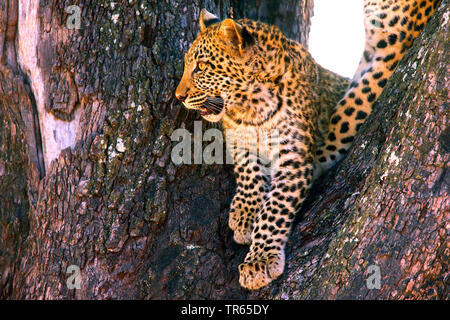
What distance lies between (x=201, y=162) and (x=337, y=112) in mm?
1400

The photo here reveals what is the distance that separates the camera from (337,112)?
17.3 feet

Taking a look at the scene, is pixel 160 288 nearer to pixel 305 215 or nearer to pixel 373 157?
pixel 305 215

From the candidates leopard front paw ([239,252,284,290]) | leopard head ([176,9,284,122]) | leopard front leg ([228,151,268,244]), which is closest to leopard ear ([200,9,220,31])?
leopard head ([176,9,284,122])

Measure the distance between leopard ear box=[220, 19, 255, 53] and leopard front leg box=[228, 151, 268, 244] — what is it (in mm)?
911

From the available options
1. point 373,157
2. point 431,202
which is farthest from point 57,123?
point 431,202

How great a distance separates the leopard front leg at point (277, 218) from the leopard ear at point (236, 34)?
0.92 meters

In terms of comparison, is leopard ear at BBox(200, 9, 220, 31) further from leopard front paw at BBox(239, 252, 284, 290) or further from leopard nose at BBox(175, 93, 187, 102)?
leopard front paw at BBox(239, 252, 284, 290)

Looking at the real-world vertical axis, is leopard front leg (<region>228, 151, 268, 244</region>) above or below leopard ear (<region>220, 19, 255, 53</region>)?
below

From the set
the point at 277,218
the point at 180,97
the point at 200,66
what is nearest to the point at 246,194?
the point at 277,218

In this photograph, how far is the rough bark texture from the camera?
425 centimetres

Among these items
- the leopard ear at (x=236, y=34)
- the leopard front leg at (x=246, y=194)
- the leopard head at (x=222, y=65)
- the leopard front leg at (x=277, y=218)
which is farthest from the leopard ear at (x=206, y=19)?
the leopard front leg at (x=277, y=218)

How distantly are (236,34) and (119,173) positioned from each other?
1.41 metres

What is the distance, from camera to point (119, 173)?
438 cm
